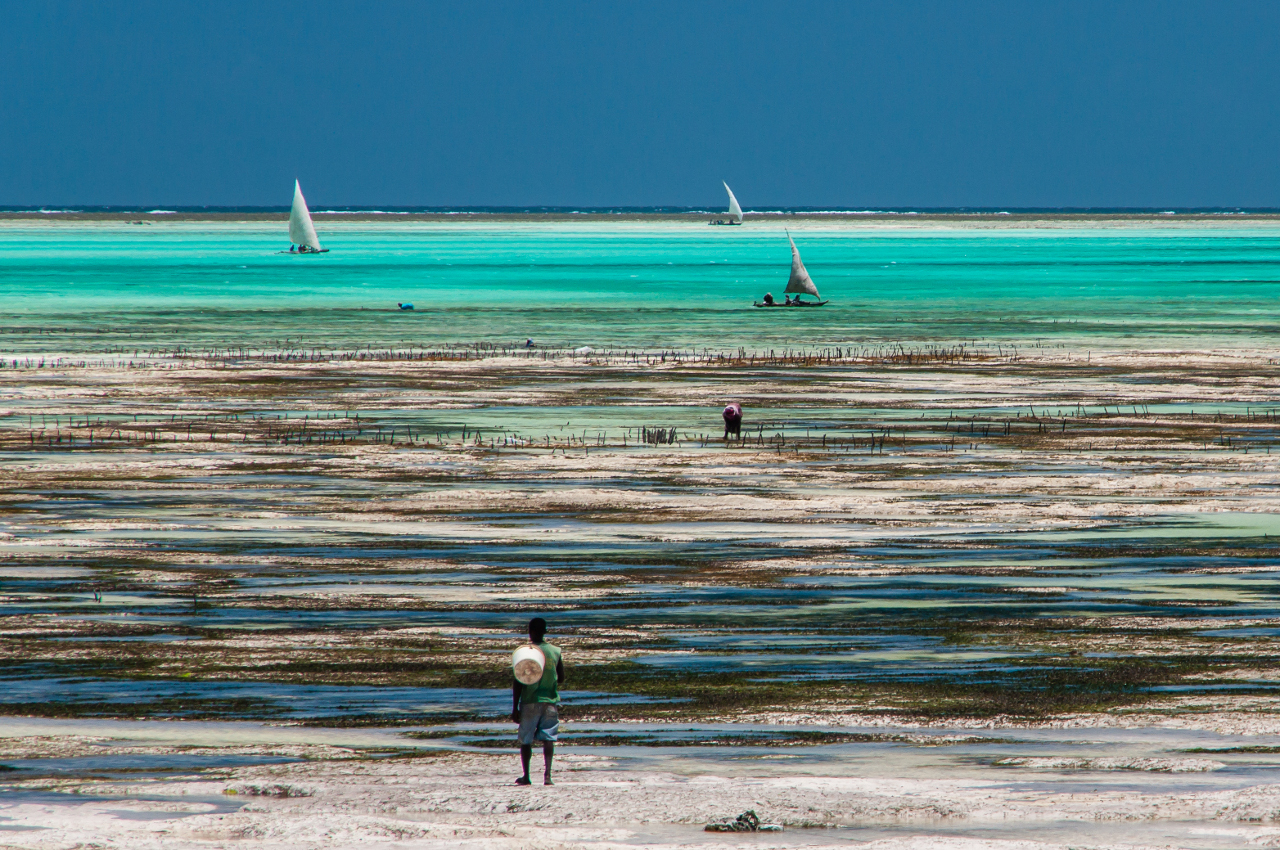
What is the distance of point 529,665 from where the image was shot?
35.4 feet

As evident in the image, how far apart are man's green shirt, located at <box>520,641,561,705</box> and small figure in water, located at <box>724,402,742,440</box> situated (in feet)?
63.1

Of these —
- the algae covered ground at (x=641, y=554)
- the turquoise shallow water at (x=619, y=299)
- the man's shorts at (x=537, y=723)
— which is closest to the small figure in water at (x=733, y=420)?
the algae covered ground at (x=641, y=554)

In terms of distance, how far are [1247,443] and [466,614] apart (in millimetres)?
17811

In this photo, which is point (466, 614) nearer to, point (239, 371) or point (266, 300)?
point (239, 371)

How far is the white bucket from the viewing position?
423 inches

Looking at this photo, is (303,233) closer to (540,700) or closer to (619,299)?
(619,299)

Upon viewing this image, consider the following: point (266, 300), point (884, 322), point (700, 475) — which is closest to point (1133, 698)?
point (700, 475)

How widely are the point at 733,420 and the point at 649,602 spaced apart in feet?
43.7

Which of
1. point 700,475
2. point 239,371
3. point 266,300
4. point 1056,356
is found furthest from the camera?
point 266,300

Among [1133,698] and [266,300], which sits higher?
[266,300]

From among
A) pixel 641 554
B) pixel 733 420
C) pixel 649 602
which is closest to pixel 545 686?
pixel 649 602

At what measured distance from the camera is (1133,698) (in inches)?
539
